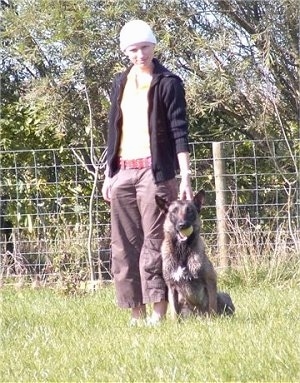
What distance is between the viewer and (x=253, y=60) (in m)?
11.2

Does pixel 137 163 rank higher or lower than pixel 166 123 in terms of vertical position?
lower

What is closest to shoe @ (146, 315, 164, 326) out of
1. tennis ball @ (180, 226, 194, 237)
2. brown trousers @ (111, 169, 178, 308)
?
brown trousers @ (111, 169, 178, 308)

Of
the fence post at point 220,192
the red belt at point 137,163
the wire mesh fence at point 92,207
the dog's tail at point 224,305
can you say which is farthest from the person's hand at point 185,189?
the fence post at point 220,192

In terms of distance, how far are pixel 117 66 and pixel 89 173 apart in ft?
5.10

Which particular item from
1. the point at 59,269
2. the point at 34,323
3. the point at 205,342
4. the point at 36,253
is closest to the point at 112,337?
the point at 205,342

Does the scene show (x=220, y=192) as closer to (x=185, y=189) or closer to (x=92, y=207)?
(x=92, y=207)

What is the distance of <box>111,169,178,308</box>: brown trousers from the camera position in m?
6.85

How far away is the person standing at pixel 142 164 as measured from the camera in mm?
6738

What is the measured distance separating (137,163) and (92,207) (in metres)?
4.49

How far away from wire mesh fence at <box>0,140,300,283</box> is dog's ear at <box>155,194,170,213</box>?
327 centimetres

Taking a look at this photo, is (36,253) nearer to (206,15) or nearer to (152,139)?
(206,15)

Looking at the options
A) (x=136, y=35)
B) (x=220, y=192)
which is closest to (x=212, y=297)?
(x=136, y=35)

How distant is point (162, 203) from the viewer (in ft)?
22.3

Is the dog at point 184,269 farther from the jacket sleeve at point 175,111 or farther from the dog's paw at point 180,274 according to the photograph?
the jacket sleeve at point 175,111
